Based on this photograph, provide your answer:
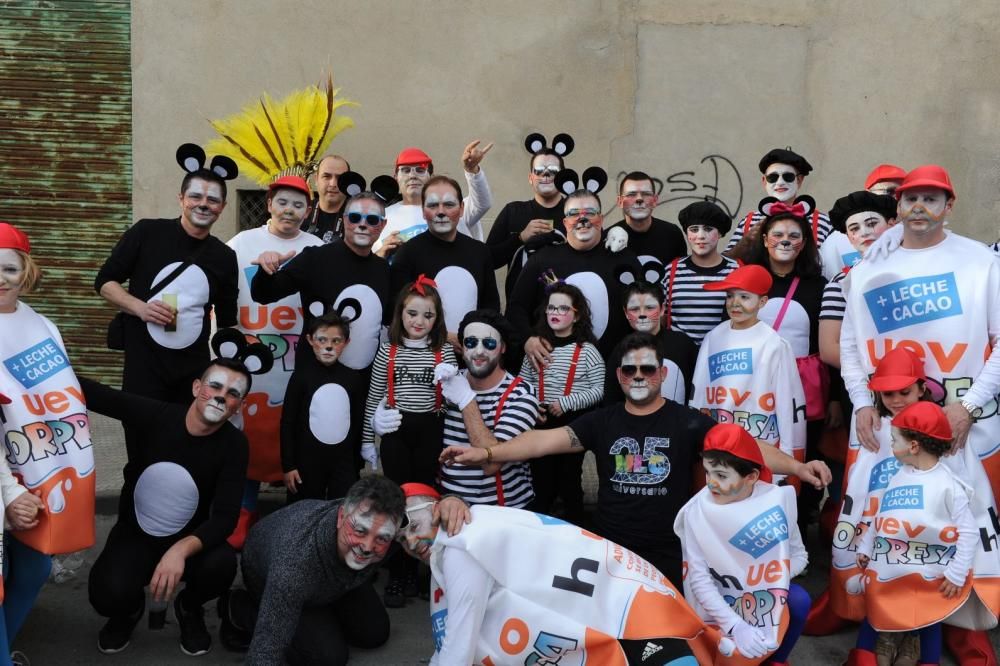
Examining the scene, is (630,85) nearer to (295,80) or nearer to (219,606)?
(295,80)

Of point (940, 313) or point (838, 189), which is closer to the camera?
point (940, 313)

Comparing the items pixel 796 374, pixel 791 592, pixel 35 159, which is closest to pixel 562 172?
pixel 796 374

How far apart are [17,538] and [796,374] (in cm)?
354

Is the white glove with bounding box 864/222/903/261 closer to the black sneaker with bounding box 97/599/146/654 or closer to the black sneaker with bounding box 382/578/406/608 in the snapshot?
the black sneaker with bounding box 382/578/406/608

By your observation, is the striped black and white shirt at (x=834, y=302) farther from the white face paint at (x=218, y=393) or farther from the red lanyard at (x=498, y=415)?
the white face paint at (x=218, y=393)

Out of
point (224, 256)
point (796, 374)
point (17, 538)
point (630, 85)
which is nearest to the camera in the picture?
point (17, 538)

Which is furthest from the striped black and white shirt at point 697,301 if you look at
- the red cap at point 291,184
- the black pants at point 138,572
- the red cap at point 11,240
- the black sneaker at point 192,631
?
the red cap at point 11,240

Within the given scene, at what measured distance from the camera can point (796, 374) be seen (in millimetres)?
5066

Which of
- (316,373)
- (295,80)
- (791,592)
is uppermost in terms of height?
(295,80)

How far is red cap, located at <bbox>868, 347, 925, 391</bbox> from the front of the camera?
459 cm

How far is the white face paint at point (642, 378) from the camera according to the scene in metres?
4.77

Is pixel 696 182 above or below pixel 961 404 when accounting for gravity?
above

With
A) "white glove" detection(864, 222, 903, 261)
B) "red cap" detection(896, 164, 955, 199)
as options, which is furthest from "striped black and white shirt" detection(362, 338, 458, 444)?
"red cap" detection(896, 164, 955, 199)

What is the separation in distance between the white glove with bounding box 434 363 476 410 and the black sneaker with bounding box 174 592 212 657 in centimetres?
148
